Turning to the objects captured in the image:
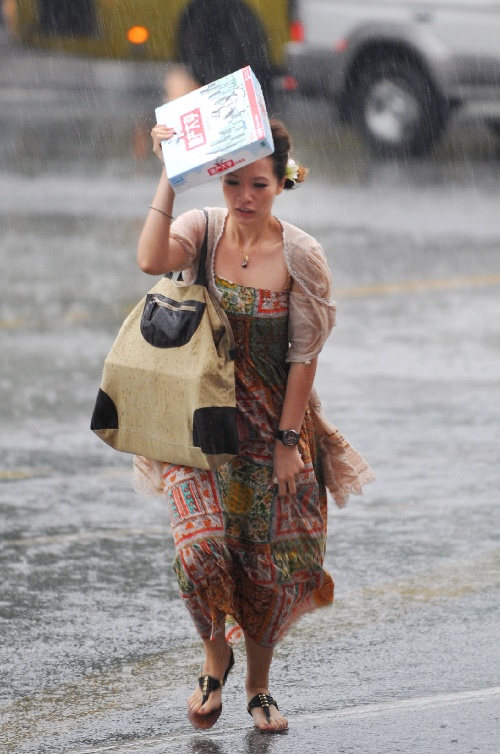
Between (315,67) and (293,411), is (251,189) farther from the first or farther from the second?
(315,67)

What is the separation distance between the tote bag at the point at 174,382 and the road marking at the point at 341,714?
824 millimetres

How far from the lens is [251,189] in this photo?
14.0ft

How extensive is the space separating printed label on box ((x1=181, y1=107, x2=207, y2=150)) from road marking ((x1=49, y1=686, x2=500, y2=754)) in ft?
5.63

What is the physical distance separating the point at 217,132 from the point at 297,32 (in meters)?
11.7

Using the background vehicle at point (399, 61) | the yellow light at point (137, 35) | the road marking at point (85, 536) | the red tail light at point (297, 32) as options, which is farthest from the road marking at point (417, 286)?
the yellow light at point (137, 35)

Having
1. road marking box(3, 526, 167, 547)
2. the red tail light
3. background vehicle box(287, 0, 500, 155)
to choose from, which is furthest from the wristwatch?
the red tail light

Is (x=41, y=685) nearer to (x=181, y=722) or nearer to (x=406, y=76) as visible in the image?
(x=181, y=722)

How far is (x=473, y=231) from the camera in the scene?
12.6 m

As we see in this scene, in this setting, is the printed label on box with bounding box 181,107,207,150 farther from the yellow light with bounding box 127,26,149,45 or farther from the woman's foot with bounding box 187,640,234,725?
the yellow light with bounding box 127,26,149,45

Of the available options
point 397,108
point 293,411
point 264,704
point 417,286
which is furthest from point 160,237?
point 397,108

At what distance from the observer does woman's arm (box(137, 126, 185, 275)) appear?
13.8 feet

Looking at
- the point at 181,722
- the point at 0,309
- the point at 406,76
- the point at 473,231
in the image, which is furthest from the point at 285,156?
the point at 406,76

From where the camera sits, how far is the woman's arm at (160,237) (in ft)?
13.8

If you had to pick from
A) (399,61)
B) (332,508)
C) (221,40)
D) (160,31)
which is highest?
(160,31)
